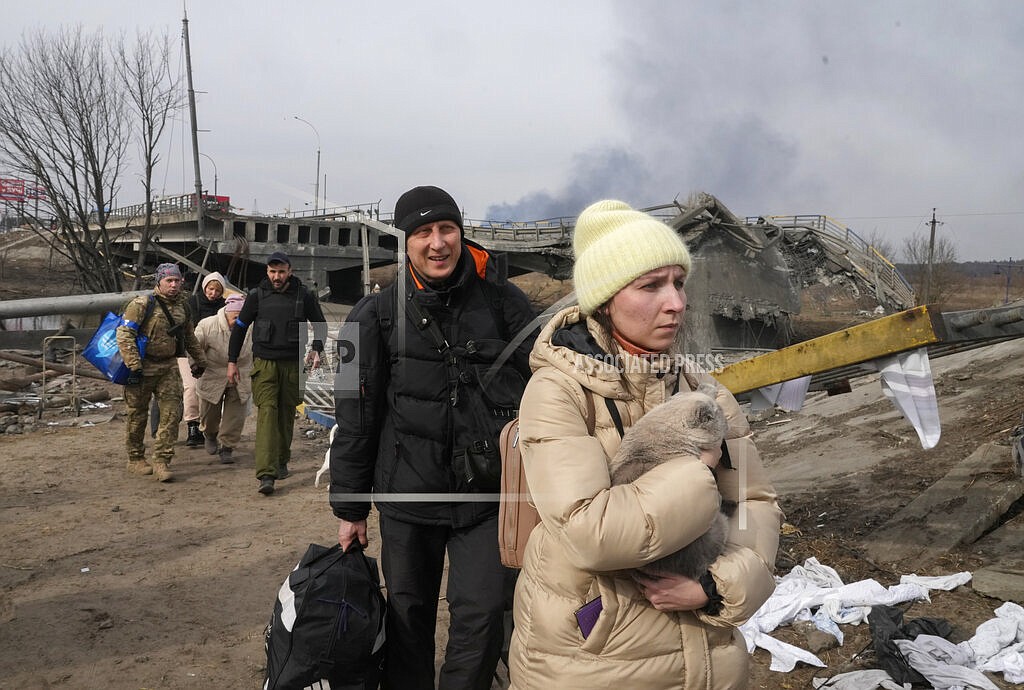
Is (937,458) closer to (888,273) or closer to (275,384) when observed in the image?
(275,384)

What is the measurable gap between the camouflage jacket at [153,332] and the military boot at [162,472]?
95cm

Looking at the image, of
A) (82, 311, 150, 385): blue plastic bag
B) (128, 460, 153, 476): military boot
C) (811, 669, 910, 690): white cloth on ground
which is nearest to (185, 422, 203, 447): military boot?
(128, 460, 153, 476): military boot

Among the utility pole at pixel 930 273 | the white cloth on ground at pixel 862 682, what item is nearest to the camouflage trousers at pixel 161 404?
the white cloth on ground at pixel 862 682

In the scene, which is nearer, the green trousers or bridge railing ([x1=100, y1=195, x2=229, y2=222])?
the green trousers

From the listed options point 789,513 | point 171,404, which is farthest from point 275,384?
point 789,513

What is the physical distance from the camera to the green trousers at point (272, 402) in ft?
21.3

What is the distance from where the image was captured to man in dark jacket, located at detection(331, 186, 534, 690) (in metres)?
2.66

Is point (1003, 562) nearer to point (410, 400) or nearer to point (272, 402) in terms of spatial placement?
point (410, 400)

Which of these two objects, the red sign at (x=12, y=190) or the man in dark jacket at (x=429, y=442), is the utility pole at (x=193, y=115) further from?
the man in dark jacket at (x=429, y=442)

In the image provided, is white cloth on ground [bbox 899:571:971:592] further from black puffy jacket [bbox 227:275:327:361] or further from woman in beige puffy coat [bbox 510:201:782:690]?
black puffy jacket [bbox 227:275:327:361]

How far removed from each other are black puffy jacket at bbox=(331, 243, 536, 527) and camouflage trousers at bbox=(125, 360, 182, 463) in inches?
189

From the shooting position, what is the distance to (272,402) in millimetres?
6531

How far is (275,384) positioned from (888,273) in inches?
1011

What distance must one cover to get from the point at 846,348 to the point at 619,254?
7.74 ft
